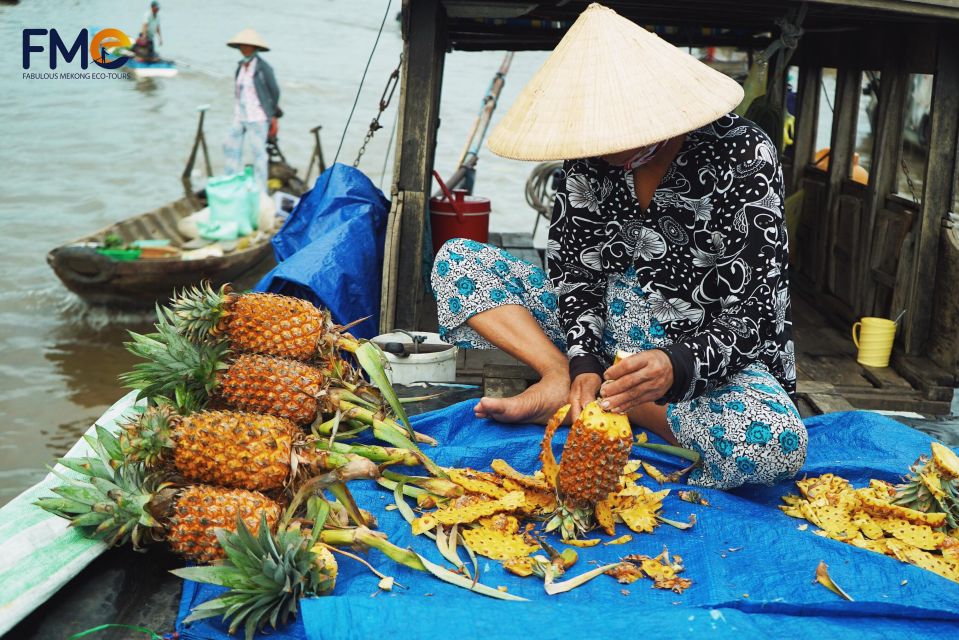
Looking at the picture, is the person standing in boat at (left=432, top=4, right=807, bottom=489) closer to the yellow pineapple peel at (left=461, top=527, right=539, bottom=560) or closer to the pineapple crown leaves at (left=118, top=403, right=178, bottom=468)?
the yellow pineapple peel at (left=461, top=527, right=539, bottom=560)

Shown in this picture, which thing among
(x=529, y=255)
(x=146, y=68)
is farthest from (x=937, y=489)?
(x=146, y=68)

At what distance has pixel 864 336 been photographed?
153 inches

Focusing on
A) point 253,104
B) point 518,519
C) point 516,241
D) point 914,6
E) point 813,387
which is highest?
point 914,6

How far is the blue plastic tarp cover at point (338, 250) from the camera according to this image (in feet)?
12.1

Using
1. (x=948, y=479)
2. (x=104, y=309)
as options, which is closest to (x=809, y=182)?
(x=948, y=479)

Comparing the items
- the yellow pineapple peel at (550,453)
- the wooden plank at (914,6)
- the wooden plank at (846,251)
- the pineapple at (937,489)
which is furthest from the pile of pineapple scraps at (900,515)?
the wooden plank at (846,251)

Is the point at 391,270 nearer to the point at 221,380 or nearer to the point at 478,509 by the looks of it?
the point at 221,380

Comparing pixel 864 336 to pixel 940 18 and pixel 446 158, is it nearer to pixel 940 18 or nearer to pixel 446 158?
pixel 940 18

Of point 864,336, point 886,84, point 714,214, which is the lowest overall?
point 864,336

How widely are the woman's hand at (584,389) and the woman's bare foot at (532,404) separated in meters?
0.26

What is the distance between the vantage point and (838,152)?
487cm

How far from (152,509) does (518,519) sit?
0.86 metres

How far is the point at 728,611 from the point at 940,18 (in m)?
2.86

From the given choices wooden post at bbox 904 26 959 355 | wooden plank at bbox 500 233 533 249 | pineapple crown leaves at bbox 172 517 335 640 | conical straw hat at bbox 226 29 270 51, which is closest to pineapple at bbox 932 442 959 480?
pineapple crown leaves at bbox 172 517 335 640
